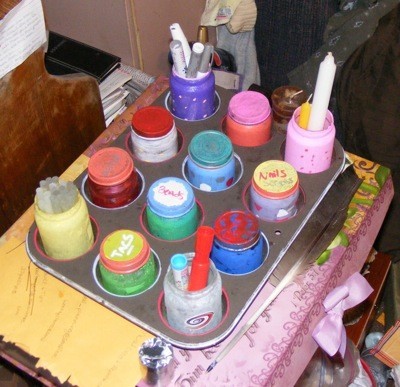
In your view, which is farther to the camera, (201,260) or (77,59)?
(77,59)

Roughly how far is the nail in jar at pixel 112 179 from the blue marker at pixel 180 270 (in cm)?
18

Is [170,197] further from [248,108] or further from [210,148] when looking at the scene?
[248,108]

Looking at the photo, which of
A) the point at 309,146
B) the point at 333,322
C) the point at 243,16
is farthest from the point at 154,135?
the point at 243,16

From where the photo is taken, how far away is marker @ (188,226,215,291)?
2.56 ft

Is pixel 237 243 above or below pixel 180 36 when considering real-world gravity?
below

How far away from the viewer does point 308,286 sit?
0.95 meters

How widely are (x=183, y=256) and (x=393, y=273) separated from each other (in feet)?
2.73

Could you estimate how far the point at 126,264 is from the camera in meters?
0.85

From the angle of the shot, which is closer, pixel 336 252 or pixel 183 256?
pixel 183 256

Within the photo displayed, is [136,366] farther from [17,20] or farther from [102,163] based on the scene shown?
[17,20]

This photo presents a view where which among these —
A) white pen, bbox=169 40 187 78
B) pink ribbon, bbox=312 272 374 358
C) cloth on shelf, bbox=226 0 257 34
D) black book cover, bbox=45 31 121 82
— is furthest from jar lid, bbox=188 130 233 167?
cloth on shelf, bbox=226 0 257 34

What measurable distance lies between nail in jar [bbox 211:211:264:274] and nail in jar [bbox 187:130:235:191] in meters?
0.07

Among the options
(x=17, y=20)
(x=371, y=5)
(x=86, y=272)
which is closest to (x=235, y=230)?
(x=86, y=272)

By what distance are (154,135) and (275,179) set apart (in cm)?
19
